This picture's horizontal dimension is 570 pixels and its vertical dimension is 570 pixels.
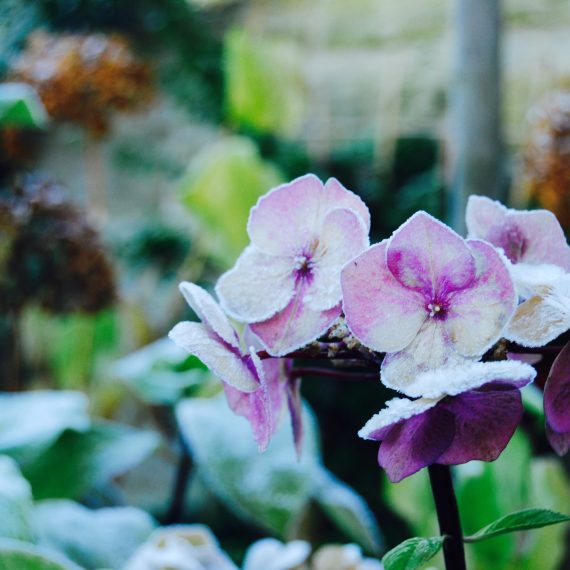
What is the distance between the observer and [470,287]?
0.24 meters

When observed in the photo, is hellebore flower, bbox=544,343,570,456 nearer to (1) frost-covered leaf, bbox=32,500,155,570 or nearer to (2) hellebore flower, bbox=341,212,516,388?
(2) hellebore flower, bbox=341,212,516,388

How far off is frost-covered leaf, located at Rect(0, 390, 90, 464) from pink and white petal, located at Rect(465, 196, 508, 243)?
43cm

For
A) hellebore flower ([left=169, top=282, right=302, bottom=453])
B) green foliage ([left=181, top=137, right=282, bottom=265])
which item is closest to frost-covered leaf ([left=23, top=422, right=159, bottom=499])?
hellebore flower ([left=169, top=282, right=302, bottom=453])

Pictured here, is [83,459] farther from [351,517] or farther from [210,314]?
[210,314]

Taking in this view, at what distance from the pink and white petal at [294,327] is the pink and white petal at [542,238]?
90 millimetres

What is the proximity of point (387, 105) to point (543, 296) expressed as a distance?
1.26 meters

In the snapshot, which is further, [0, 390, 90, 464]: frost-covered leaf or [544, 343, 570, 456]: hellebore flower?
[0, 390, 90, 464]: frost-covered leaf

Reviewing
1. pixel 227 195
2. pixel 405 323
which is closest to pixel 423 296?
pixel 405 323

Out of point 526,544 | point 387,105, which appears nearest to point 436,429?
point 526,544

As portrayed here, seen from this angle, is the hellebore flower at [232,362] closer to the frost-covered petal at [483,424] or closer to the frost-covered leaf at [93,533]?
the frost-covered petal at [483,424]

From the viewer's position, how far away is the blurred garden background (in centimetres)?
63

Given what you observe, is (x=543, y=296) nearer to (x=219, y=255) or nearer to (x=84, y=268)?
(x=84, y=268)

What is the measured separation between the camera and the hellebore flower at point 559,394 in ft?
0.78

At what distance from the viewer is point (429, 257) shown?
0.80 feet
